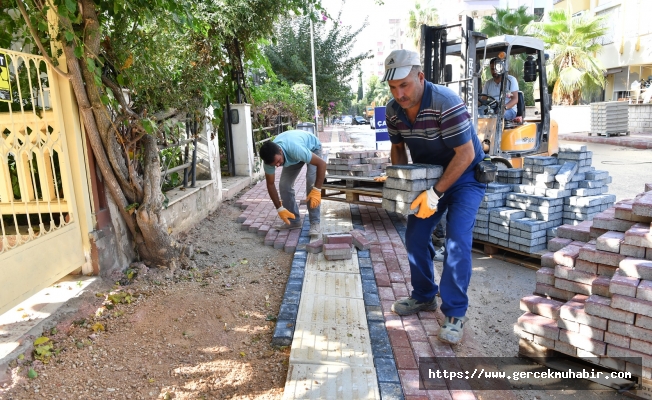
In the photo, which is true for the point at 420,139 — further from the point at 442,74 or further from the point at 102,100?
the point at 442,74

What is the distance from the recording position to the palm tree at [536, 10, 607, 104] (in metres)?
22.8

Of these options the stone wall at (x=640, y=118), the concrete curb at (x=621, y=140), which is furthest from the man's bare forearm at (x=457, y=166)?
the stone wall at (x=640, y=118)

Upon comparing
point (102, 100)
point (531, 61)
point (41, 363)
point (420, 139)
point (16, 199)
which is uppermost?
point (531, 61)

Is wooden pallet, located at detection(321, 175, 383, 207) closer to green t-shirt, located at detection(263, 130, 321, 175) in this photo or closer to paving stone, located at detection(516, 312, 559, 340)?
green t-shirt, located at detection(263, 130, 321, 175)

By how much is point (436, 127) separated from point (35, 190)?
3188 mm

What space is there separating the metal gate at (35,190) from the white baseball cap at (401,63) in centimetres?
274

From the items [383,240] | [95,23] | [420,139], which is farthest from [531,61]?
[95,23]

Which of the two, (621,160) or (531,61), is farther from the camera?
(621,160)

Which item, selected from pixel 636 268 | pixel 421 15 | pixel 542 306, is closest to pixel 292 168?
pixel 542 306

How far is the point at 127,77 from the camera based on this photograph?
4227 mm

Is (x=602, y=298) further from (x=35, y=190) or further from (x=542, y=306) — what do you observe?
(x=35, y=190)

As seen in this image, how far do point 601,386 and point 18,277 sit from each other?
164 inches

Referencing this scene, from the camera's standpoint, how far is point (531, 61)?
7633 mm

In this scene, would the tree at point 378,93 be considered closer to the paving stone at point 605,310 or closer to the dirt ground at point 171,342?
the dirt ground at point 171,342
